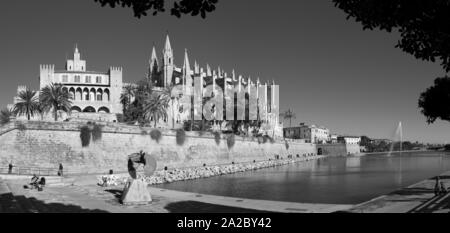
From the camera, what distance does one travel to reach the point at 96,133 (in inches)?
1299

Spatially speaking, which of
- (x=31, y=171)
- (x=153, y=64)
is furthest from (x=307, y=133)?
(x=31, y=171)

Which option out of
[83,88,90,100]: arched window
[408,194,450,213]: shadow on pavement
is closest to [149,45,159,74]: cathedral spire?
[83,88,90,100]: arched window

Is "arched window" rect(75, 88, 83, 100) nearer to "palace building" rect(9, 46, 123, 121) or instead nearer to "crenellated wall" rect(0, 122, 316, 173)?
"palace building" rect(9, 46, 123, 121)

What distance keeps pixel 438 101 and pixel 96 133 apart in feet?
88.8

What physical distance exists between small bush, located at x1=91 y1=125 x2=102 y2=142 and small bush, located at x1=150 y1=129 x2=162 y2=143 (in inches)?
264

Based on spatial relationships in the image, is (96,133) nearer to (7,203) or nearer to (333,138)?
(7,203)

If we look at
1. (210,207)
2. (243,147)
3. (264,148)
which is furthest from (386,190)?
(264,148)

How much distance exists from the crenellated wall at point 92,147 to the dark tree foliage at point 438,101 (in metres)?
26.2

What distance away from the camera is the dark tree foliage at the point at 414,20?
20.0ft

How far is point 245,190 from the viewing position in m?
28.4

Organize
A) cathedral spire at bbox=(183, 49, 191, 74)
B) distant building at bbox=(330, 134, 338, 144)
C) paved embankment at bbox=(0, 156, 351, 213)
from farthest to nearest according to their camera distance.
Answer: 1. distant building at bbox=(330, 134, 338, 144)
2. cathedral spire at bbox=(183, 49, 191, 74)
3. paved embankment at bbox=(0, 156, 351, 213)

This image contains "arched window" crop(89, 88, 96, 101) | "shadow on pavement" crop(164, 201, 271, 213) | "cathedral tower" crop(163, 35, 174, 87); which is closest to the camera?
"shadow on pavement" crop(164, 201, 271, 213)

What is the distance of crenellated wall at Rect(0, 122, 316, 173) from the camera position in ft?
94.0

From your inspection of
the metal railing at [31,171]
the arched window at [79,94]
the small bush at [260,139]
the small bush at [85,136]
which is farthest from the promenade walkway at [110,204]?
the arched window at [79,94]
